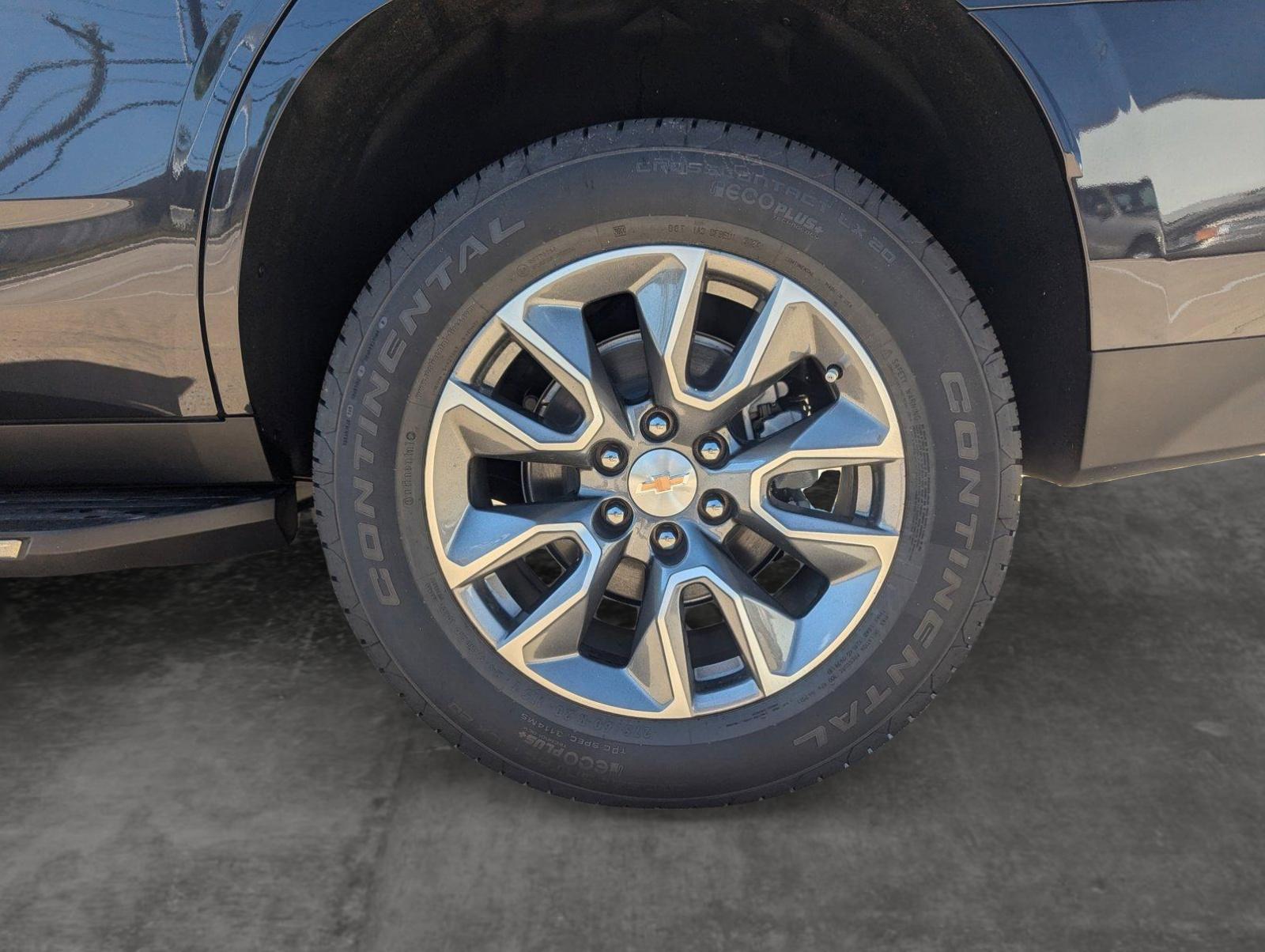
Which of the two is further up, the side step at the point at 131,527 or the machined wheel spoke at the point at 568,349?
the machined wheel spoke at the point at 568,349

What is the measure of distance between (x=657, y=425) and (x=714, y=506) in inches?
6.1

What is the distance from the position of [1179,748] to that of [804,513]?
80 cm

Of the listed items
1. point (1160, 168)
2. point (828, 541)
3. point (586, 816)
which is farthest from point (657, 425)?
point (1160, 168)

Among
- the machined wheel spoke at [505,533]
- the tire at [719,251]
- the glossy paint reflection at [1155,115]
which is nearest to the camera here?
the glossy paint reflection at [1155,115]

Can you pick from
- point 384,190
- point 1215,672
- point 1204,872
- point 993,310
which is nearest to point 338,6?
point 384,190

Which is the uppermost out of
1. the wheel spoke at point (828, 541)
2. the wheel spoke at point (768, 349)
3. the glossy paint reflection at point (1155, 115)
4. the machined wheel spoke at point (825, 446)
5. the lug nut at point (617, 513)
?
the glossy paint reflection at point (1155, 115)

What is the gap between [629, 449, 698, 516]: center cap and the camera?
1.83 meters

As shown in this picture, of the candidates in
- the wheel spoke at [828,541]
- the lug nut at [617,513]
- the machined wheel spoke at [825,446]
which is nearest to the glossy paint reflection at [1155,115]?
the machined wheel spoke at [825,446]

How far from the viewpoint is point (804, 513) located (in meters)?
1.85

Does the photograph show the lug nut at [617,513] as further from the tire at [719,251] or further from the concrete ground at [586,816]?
the concrete ground at [586,816]

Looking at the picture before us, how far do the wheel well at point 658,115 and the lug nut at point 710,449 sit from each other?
0.51 meters

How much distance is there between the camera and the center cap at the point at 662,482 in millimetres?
1832

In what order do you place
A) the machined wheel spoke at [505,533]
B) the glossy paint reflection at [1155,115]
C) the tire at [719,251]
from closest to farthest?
the glossy paint reflection at [1155,115]
the tire at [719,251]
the machined wheel spoke at [505,533]

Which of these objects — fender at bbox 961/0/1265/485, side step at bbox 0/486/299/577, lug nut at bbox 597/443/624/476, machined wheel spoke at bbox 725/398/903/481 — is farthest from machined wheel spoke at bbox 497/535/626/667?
fender at bbox 961/0/1265/485
